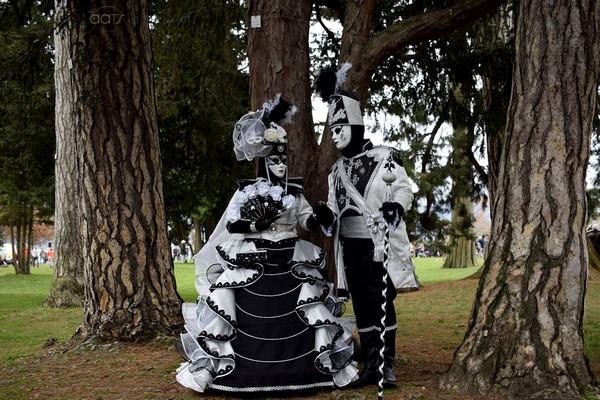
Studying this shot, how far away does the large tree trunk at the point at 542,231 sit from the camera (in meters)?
4.37

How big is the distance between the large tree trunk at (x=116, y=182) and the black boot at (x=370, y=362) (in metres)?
2.29

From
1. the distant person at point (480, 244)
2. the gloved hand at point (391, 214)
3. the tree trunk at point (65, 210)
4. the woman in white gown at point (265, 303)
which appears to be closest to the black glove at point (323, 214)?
the woman in white gown at point (265, 303)

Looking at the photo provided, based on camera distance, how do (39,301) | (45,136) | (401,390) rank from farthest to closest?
(45,136)
(39,301)
(401,390)

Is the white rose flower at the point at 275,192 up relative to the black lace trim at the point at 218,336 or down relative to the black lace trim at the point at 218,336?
up

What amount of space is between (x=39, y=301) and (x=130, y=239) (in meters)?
7.09

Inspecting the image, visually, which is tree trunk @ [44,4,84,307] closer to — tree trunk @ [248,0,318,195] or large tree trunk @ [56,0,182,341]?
large tree trunk @ [56,0,182,341]

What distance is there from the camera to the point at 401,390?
4789 mm

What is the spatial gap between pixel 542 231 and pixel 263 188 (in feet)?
6.19

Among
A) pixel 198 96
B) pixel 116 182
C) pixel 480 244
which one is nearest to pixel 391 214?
pixel 116 182

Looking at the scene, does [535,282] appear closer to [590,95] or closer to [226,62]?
[590,95]

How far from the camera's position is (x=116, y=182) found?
660 cm

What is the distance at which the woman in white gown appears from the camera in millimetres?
4742

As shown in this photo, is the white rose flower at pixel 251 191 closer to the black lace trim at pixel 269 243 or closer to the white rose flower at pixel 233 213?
the white rose flower at pixel 233 213

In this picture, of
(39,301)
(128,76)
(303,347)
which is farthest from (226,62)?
(303,347)
